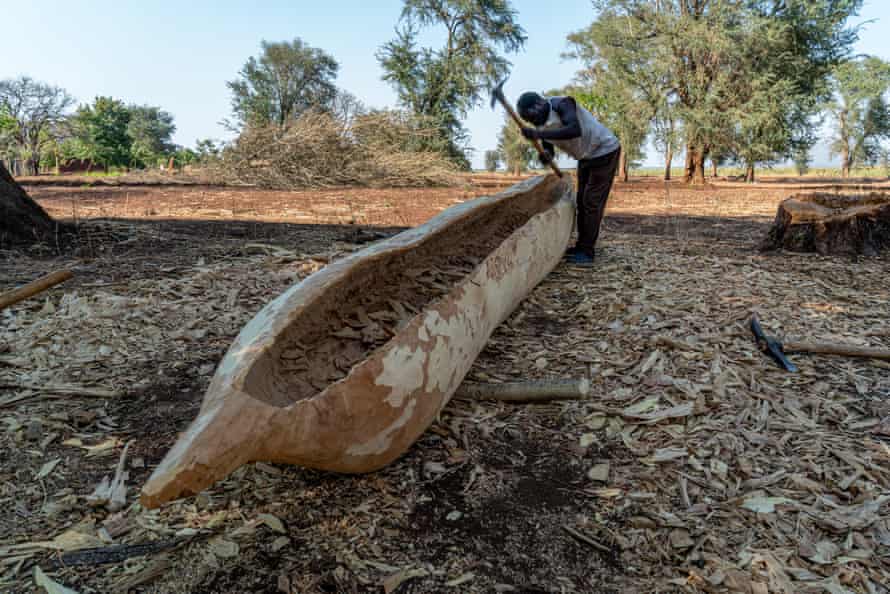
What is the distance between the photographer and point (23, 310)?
288 cm

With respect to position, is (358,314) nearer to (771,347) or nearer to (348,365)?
(348,365)

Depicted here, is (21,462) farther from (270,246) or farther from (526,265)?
(270,246)

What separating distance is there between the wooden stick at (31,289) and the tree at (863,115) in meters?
32.4

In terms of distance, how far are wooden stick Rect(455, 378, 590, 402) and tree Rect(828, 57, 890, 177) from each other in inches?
1227

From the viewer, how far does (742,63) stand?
14.9 m

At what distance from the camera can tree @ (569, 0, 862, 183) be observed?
14.5m

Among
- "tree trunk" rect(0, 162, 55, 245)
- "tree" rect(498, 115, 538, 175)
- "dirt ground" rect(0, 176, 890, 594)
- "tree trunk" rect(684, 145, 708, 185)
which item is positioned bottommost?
"dirt ground" rect(0, 176, 890, 594)

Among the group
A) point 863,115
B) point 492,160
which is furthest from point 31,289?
point 492,160

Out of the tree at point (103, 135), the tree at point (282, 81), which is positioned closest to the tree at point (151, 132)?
the tree at point (103, 135)

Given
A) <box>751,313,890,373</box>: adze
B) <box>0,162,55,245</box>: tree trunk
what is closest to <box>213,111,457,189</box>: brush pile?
<box>0,162,55,245</box>: tree trunk

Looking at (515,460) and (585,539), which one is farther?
(515,460)

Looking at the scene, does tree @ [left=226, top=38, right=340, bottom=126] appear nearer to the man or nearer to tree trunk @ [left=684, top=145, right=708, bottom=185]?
tree trunk @ [left=684, top=145, right=708, bottom=185]

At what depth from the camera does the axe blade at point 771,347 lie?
2482mm

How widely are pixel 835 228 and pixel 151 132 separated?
162 feet
